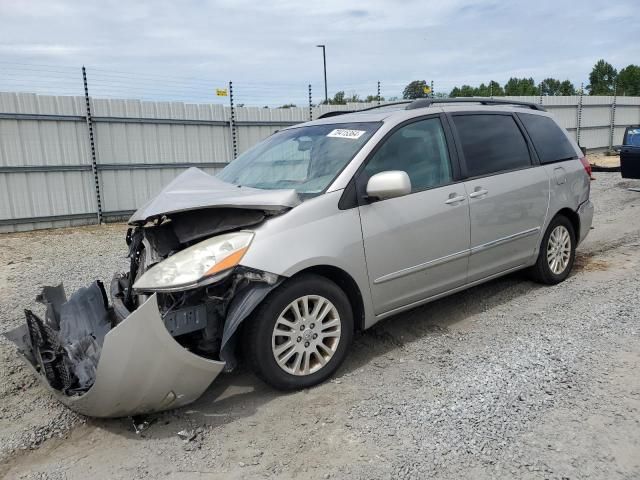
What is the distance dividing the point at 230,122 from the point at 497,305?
9.18 meters

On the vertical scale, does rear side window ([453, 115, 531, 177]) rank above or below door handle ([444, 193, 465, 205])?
above

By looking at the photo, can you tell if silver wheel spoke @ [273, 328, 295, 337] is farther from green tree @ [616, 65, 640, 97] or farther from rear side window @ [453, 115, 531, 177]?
green tree @ [616, 65, 640, 97]

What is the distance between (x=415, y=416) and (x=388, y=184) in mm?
1457

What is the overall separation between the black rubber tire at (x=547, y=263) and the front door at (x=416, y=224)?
124 cm

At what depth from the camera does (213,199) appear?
3184 mm

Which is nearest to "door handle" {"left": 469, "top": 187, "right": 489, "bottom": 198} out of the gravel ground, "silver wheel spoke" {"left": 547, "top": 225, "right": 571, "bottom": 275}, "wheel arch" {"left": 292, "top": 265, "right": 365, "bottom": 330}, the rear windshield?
the gravel ground

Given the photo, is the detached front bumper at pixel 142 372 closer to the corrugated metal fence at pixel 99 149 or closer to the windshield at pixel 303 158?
the windshield at pixel 303 158

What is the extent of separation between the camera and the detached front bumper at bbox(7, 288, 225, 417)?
2639 mm

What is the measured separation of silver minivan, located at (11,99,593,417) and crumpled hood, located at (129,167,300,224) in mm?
13

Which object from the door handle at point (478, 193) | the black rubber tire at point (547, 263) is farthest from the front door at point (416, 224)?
the black rubber tire at point (547, 263)

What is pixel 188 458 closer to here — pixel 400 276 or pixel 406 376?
pixel 406 376

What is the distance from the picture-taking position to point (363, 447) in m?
2.68

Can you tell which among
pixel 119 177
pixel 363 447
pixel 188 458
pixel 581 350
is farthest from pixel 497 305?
pixel 119 177

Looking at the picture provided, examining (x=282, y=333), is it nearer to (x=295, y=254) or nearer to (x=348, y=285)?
(x=295, y=254)
